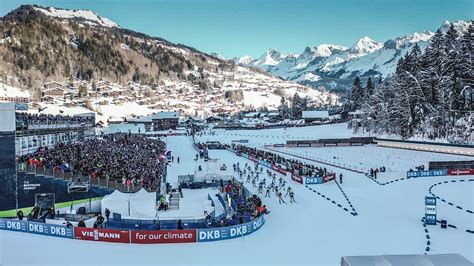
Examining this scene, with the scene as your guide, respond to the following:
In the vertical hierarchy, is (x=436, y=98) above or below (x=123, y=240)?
above

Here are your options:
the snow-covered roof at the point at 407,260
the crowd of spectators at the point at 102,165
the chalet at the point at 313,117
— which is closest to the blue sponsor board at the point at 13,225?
the crowd of spectators at the point at 102,165

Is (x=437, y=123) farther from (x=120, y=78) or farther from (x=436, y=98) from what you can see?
(x=120, y=78)

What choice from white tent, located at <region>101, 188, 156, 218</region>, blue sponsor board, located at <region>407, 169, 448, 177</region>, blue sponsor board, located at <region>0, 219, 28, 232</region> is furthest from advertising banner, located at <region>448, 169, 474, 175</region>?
blue sponsor board, located at <region>0, 219, 28, 232</region>

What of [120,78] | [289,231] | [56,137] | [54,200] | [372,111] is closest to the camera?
[289,231]

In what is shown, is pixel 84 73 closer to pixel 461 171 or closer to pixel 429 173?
pixel 429 173

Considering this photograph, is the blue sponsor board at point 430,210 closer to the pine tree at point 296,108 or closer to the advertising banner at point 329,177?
the advertising banner at point 329,177

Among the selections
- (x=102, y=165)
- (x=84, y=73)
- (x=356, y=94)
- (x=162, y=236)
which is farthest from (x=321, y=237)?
(x=84, y=73)

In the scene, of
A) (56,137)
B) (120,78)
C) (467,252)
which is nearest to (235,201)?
(467,252)

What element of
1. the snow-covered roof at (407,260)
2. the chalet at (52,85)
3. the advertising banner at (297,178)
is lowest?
the advertising banner at (297,178)
